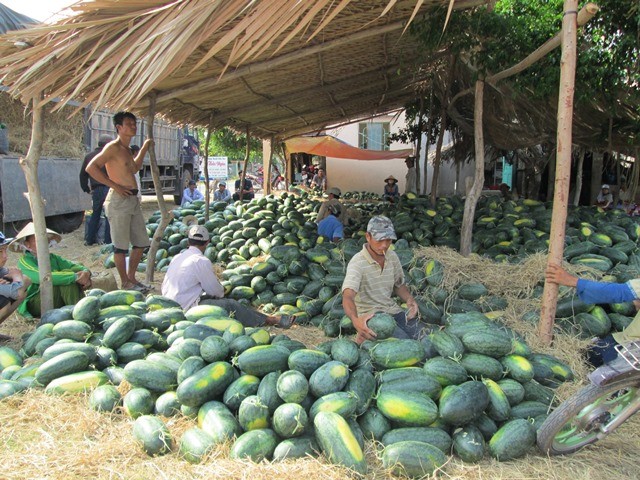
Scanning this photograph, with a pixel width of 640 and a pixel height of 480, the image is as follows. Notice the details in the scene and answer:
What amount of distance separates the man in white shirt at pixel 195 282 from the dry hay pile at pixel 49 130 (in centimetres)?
649

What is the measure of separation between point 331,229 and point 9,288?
4356 millimetres

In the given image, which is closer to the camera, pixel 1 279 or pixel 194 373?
pixel 194 373

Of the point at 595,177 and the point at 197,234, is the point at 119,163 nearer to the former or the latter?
the point at 197,234

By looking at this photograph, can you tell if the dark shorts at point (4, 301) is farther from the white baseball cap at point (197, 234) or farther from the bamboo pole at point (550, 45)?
the bamboo pole at point (550, 45)

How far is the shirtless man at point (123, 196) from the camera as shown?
5758 millimetres

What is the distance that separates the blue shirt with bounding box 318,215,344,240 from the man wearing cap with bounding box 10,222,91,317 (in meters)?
3.56

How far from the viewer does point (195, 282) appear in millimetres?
4977

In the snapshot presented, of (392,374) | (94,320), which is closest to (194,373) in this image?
(392,374)

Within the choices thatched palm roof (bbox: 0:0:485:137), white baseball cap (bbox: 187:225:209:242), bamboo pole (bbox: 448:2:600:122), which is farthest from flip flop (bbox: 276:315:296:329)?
bamboo pole (bbox: 448:2:600:122)

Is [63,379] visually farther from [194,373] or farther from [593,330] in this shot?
[593,330]

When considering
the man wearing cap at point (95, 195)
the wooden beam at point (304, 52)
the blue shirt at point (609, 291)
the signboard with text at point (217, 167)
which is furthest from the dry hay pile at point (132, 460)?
the signboard with text at point (217, 167)

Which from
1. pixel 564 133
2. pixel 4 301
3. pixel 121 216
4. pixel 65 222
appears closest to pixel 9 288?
pixel 4 301

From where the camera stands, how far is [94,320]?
4047mm

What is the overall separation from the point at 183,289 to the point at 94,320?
102cm
